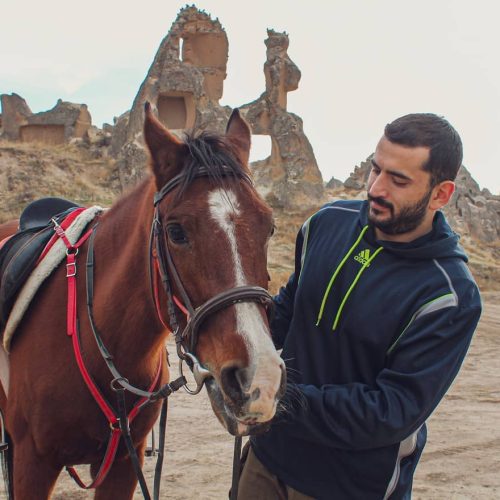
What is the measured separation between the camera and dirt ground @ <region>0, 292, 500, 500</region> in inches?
166

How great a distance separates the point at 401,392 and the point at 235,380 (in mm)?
562

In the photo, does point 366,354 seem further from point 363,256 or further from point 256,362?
point 256,362

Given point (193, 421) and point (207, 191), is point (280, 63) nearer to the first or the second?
point (193, 421)

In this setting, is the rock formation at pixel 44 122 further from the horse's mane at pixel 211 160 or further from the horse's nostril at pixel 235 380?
the horse's nostril at pixel 235 380

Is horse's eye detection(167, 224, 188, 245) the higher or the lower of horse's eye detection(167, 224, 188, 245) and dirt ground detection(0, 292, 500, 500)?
the higher

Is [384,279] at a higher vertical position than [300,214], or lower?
lower

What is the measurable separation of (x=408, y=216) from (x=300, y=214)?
19566 millimetres

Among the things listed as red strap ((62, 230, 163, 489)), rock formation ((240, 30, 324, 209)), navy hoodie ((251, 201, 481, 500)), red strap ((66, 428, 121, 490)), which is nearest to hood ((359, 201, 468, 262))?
navy hoodie ((251, 201, 481, 500))

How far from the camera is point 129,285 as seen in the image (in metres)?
2.27

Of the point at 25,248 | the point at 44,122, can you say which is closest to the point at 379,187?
the point at 25,248

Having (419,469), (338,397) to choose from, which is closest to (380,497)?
(338,397)

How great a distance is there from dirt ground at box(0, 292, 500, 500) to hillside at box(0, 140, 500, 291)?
8.31 metres

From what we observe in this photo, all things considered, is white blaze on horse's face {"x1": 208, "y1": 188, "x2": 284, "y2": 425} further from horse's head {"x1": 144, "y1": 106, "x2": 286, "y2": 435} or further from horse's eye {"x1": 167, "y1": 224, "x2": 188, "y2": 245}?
horse's eye {"x1": 167, "y1": 224, "x2": 188, "y2": 245}

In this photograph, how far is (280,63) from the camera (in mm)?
24328
